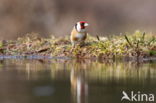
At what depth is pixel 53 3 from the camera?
61.5 ft

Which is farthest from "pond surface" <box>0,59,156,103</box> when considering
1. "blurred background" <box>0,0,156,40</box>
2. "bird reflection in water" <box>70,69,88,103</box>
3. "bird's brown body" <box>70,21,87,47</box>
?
"blurred background" <box>0,0,156,40</box>

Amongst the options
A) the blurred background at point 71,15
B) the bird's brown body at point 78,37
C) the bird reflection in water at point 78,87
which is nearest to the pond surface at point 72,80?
the bird reflection in water at point 78,87

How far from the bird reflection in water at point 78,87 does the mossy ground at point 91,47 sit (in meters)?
2.12

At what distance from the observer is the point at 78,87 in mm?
6660

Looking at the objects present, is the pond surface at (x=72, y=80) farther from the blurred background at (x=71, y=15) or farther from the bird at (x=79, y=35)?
the blurred background at (x=71, y=15)

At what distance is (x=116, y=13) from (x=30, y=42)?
7.73 meters

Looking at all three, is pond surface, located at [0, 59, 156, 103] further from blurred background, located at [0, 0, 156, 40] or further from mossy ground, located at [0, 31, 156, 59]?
blurred background, located at [0, 0, 156, 40]

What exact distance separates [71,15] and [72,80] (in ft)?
37.3

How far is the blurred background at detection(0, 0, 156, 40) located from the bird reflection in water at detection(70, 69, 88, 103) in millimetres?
9853

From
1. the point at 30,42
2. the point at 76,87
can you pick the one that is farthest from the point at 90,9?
the point at 76,87

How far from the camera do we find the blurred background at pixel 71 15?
59.2ft

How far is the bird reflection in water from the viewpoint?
5768 mm

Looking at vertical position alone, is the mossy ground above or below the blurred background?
below

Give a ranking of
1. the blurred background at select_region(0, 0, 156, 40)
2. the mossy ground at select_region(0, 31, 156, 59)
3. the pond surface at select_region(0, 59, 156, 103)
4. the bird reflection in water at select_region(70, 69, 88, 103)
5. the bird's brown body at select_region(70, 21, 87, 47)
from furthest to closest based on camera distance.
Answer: the blurred background at select_region(0, 0, 156, 40), the bird's brown body at select_region(70, 21, 87, 47), the mossy ground at select_region(0, 31, 156, 59), the pond surface at select_region(0, 59, 156, 103), the bird reflection in water at select_region(70, 69, 88, 103)
